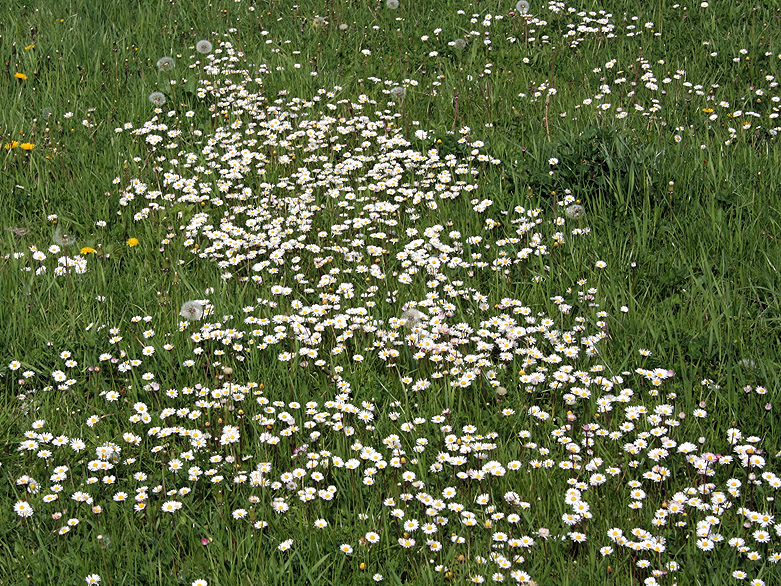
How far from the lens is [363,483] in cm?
325

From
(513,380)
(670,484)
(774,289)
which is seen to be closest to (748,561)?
(670,484)

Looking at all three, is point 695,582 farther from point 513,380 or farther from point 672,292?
point 672,292

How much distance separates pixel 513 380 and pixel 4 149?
4086mm

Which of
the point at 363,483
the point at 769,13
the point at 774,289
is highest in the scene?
the point at 769,13

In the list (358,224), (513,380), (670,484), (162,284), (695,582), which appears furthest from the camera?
(358,224)

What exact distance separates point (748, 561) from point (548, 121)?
383 cm

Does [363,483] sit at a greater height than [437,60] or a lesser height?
lesser

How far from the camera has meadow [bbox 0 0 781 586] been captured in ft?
9.86

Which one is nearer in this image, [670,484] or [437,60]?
[670,484]

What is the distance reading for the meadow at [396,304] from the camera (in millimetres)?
3004

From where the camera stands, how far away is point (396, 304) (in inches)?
171

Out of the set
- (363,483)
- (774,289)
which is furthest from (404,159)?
(363,483)

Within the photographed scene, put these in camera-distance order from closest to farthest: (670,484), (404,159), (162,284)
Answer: (670,484) → (162,284) → (404,159)

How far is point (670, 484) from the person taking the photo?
3189 mm
